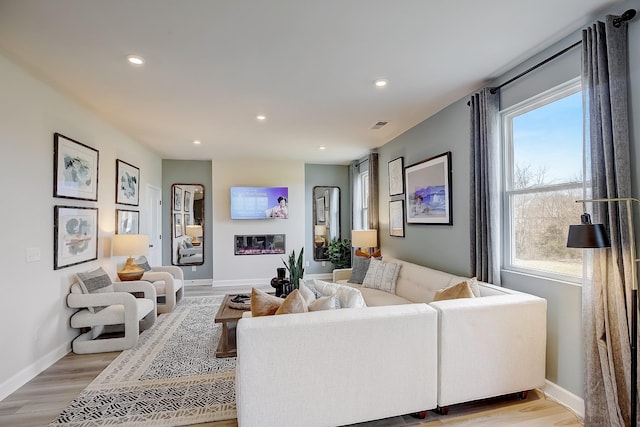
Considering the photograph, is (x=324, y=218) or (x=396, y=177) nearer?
(x=396, y=177)

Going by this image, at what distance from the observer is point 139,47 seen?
2.23m

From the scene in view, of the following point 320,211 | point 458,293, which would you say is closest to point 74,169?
point 458,293

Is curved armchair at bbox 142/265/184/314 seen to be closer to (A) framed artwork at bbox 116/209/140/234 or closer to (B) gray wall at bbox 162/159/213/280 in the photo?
(A) framed artwork at bbox 116/209/140/234

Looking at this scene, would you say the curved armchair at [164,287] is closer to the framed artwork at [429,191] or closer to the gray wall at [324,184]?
the gray wall at [324,184]

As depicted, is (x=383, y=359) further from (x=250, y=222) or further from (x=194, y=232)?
(x=194, y=232)

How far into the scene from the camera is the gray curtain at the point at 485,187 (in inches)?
108

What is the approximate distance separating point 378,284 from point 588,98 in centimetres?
283

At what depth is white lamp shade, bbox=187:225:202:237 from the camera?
6508 mm

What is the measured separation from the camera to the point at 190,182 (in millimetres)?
6488

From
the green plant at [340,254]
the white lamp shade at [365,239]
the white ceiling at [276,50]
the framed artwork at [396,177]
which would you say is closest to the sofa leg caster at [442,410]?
the white ceiling at [276,50]

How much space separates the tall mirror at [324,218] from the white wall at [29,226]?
14.6 ft

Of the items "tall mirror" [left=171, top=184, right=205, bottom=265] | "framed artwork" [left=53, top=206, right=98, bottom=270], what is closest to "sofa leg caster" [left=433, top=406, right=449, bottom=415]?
"framed artwork" [left=53, top=206, right=98, bottom=270]

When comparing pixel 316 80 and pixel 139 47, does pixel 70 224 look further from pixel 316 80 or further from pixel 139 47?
pixel 316 80

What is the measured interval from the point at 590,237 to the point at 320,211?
555 cm
